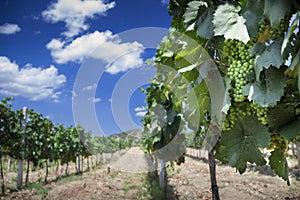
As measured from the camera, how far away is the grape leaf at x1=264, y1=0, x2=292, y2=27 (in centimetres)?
103

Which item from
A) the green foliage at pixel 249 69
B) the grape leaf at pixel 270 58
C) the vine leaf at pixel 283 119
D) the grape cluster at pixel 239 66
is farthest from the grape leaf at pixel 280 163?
the grape leaf at pixel 270 58

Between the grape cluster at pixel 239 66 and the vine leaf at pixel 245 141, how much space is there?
0.16 metres

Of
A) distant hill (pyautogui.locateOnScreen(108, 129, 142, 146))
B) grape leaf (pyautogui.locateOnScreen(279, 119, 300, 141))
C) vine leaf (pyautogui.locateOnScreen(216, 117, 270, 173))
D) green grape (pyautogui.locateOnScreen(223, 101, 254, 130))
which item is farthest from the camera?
distant hill (pyautogui.locateOnScreen(108, 129, 142, 146))

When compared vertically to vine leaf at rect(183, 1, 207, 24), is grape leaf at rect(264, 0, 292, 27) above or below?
below

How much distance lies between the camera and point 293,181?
1295 cm

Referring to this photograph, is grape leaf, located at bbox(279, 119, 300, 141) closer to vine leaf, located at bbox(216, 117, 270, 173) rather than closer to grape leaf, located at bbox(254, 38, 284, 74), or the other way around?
vine leaf, located at bbox(216, 117, 270, 173)

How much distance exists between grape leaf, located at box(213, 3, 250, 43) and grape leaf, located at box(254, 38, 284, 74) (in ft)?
0.40

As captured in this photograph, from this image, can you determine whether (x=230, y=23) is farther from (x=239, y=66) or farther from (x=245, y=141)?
(x=245, y=141)

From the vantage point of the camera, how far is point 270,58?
1163mm

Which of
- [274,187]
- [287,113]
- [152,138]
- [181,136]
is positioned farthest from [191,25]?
[274,187]

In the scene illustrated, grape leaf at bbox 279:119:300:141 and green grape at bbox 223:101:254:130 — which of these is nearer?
grape leaf at bbox 279:119:300:141

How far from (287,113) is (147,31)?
3.20 meters

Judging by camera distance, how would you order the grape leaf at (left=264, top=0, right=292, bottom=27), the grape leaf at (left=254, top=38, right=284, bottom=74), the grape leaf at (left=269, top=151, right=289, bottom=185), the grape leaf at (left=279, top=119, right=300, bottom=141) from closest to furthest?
the grape leaf at (left=264, top=0, right=292, bottom=27), the grape leaf at (left=254, top=38, right=284, bottom=74), the grape leaf at (left=279, top=119, right=300, bottom=141), the grape leaf at (left=269, top=151, right=289, bottom=185)

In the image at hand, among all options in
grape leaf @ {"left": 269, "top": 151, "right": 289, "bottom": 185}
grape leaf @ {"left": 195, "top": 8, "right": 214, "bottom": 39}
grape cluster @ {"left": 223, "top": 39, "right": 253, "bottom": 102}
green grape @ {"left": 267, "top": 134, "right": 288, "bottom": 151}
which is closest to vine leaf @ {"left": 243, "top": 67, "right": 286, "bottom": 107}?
grape cluster @ {"left": 223, "top": 39, "right": 253, "bottom": 102}
